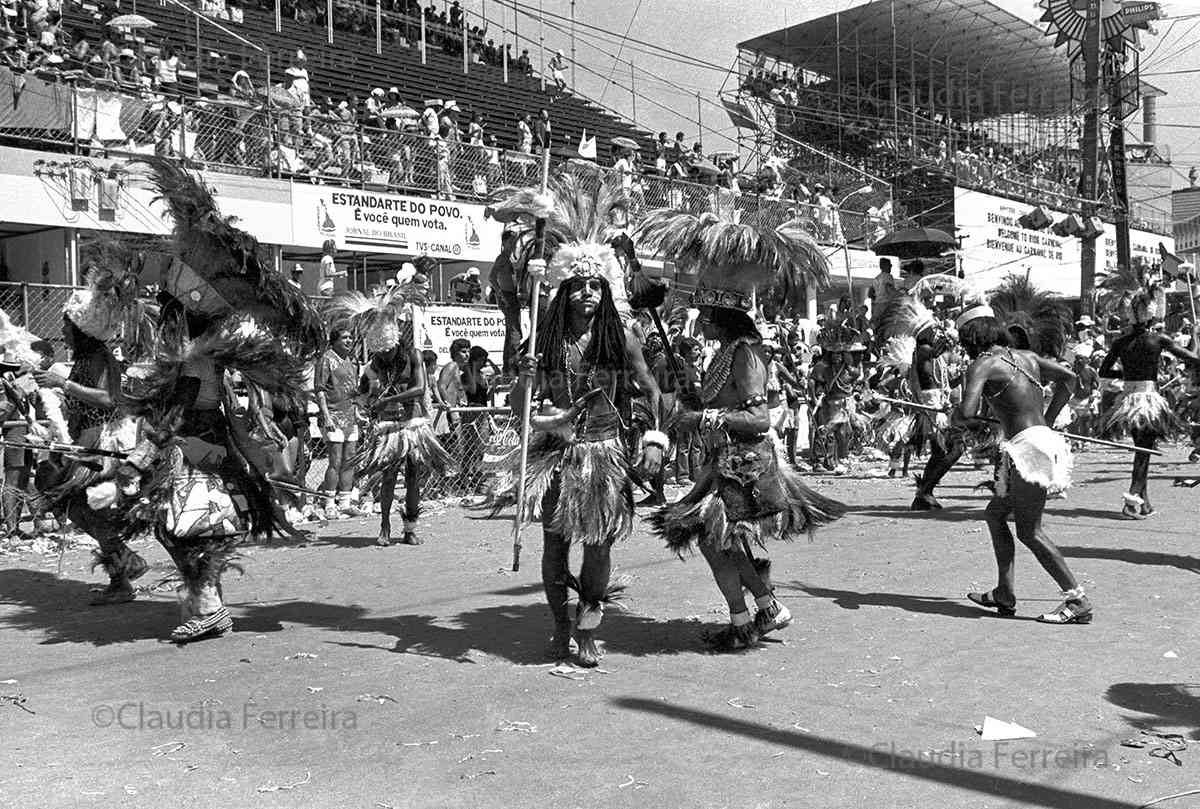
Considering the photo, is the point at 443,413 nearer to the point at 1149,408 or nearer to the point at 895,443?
the point at 895,443

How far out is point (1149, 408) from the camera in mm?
10867

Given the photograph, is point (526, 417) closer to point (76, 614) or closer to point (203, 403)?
point (203, 403)

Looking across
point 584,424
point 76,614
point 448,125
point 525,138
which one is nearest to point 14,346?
point 76,614

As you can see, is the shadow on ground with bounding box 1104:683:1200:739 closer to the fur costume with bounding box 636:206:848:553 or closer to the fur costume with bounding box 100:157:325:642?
the fur costume with bounding box 636:206:848:553

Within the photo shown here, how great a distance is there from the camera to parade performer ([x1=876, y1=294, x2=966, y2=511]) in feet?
35.9

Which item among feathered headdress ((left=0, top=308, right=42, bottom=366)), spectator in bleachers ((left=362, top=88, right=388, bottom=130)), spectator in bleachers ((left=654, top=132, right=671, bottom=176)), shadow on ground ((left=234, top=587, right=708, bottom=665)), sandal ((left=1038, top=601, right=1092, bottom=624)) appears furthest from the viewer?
spectator in bleachers ((left=654, top=132, right=671, bottom=176))

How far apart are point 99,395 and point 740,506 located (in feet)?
12.4

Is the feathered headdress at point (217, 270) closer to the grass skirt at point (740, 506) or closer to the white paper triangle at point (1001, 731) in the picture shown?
the grass skirt at point (740, 506)

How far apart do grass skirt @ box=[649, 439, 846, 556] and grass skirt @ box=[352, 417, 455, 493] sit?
168 inches

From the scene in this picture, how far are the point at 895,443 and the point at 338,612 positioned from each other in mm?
8558

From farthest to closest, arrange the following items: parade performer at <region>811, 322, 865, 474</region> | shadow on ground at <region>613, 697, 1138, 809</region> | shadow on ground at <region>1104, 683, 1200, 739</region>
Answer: parade performer at <region>811, 322, 865, 474</region>
shadow on ground at <region>1104, 683, 1200, 739</region>
shadow on ground at <region>613, 697, 1138, 809</region>

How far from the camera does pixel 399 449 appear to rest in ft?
32.9

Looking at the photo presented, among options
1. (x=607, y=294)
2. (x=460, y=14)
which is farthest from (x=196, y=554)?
(x=460, y=14)

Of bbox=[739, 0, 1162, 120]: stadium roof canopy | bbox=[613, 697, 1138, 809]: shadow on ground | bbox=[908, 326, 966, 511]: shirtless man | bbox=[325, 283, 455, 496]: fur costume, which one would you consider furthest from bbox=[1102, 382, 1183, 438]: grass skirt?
bbox=[739, 0, 1162, 120]: stadium roof canopy
